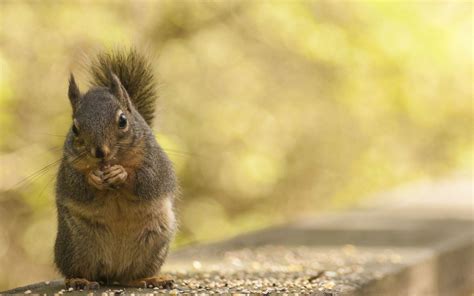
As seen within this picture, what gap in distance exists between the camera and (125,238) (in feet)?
7.55

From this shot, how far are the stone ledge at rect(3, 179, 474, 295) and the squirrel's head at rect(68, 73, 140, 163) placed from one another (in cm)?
38

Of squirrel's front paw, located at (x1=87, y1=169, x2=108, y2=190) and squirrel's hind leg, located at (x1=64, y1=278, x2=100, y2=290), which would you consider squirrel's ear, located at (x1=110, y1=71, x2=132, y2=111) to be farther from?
squirrel's hind leg, located at (x1=64, y1=278, x2=100, y2=290)

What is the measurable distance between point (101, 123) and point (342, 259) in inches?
44.9

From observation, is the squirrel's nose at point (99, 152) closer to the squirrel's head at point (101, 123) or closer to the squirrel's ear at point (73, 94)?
the squirrel's head at point (101, 123)

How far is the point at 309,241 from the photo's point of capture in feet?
11.6

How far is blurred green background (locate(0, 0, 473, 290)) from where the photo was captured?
5.99 meters

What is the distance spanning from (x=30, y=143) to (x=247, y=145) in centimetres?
219

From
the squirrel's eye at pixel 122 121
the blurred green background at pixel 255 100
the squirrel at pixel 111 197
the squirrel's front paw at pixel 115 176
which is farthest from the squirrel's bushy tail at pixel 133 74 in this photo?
the blurred green background at pixel 255 100

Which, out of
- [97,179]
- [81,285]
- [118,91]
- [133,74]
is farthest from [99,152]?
[133,74]

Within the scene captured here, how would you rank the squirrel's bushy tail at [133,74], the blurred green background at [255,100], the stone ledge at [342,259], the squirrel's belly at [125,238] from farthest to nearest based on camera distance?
the blurred green background at [255,100] < the squirrel's bushy tail at [133,74] < the stone ledge at [342,259] < the squirrel's belly at [125,238]

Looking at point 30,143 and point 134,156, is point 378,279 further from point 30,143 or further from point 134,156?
point 30,143

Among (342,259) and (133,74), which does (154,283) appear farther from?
(342,259)

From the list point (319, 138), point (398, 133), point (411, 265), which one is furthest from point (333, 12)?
point (411, 265)

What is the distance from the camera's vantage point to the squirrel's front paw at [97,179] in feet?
7.16
